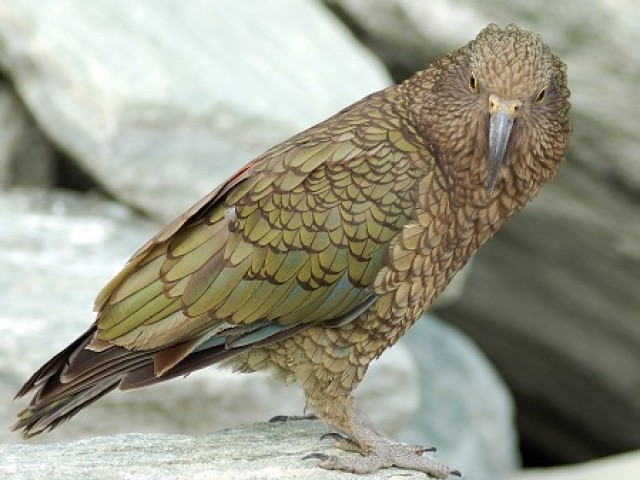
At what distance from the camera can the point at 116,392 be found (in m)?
8.56

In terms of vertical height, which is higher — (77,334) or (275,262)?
(77,334)

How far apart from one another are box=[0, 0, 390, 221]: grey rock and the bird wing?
3.61m

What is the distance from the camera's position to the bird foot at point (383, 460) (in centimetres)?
612

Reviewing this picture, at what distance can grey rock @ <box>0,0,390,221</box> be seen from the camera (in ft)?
31.9

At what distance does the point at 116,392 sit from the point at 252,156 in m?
2.17

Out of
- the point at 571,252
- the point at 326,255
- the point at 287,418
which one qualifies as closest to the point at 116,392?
the point at 287,418

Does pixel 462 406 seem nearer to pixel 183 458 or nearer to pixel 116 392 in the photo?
pixel 116 392

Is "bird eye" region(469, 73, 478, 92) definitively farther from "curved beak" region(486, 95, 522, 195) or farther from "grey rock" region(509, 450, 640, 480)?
"grey rock" region(509, 450, 640, 480)

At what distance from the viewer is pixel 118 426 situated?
28.4ft

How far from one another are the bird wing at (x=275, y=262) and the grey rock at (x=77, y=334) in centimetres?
237

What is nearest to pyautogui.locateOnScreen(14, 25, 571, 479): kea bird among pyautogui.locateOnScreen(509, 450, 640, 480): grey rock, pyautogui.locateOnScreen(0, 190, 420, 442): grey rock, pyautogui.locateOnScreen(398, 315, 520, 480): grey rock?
pyautogui.locateOnScreen(0, 190, 420, 442): grey rock

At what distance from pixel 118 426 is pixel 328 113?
9.64ft

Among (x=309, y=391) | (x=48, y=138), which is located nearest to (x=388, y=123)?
(x=309, y=391)

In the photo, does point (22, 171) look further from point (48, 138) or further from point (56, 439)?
point (56, 439)
